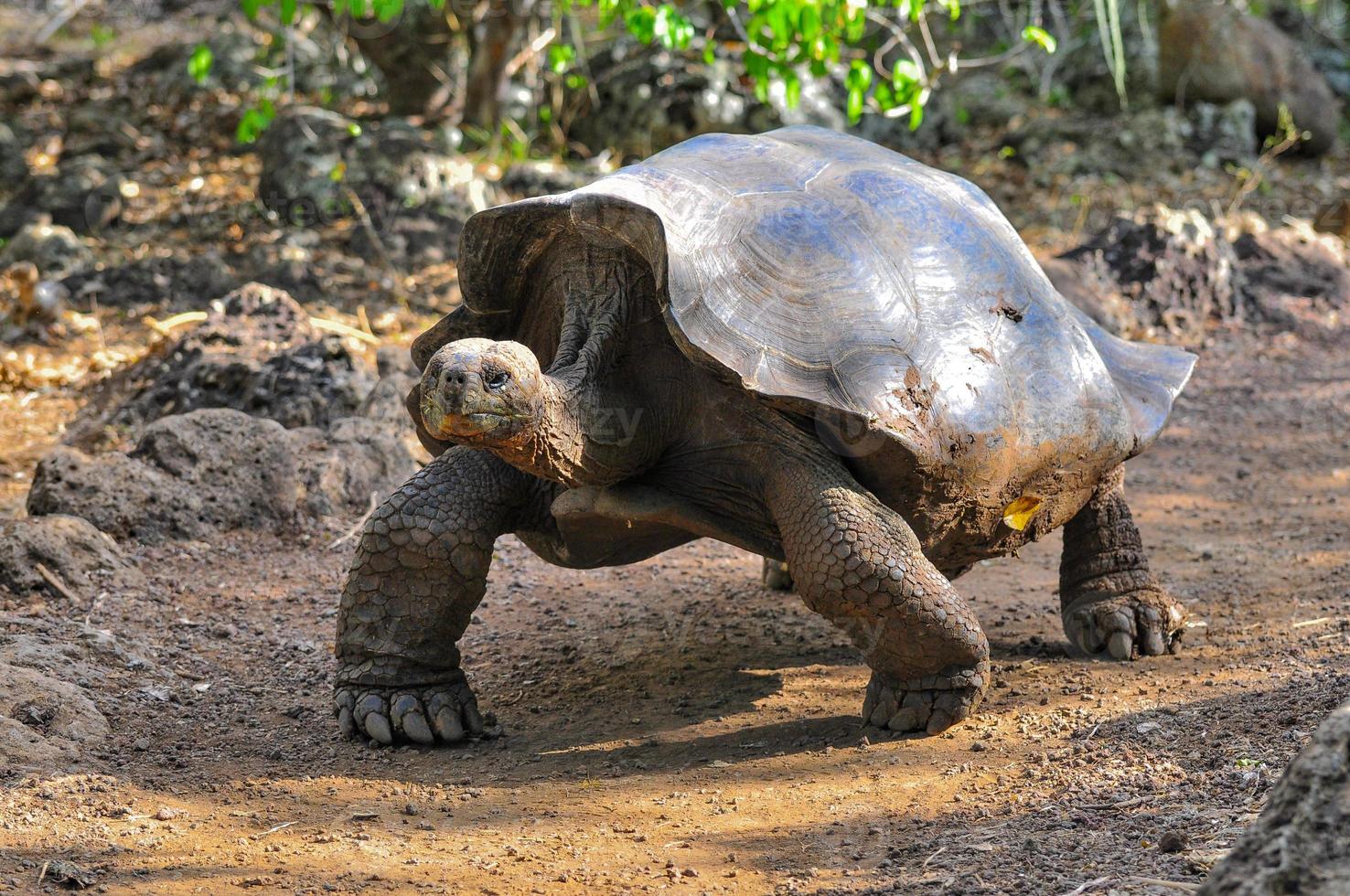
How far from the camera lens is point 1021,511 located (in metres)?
4.15

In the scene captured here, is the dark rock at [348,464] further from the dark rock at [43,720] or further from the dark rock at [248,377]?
the dark rock at [43,720]

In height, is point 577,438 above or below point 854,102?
below

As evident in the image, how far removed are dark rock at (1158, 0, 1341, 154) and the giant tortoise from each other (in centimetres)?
982

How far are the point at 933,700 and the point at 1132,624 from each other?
105cm

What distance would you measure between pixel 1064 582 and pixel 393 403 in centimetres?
337

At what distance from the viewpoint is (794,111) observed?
11383 mm

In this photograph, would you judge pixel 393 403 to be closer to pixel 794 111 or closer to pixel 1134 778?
pixel 1134 778

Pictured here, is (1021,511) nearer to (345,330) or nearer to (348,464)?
(348,464)

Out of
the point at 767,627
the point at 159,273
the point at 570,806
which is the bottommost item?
the point at 767,627

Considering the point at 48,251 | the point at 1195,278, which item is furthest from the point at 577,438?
the point at 48,251

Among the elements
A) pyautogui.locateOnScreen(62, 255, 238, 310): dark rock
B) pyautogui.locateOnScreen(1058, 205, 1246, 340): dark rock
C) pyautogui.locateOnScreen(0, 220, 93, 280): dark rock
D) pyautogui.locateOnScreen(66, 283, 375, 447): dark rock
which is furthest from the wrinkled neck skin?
pyautogui.locateOnScreen(0, 220, 93, 280): dark rock

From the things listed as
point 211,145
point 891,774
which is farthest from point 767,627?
point 211,145

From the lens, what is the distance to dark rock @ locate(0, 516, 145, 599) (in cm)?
463

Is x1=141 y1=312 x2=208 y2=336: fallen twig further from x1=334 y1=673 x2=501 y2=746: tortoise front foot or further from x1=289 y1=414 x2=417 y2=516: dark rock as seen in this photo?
x1=334 y1=673 x2=501 y2=746: tortoise front foot
